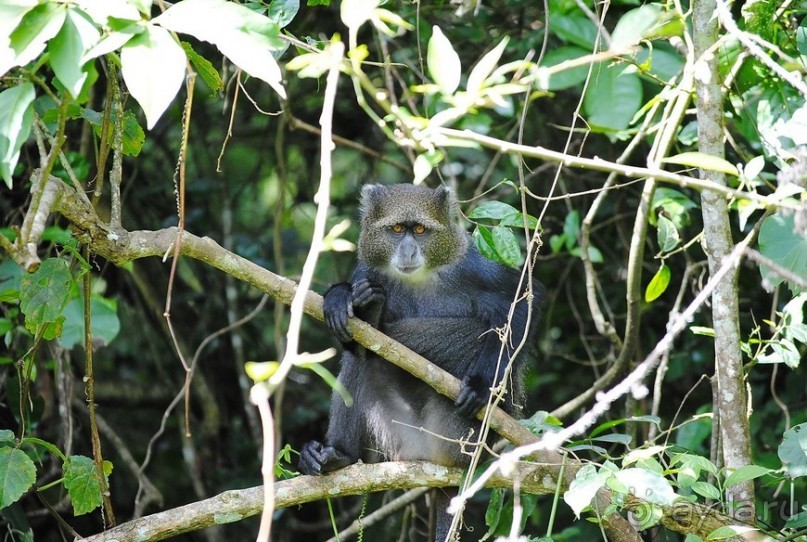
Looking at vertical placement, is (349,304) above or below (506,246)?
below

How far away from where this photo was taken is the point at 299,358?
2.20 metres

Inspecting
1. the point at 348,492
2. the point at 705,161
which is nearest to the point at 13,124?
the point at 705,161

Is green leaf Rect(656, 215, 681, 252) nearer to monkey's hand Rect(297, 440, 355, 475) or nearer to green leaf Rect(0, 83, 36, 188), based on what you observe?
monkey's hand Rect(297, 440, 355, 475)

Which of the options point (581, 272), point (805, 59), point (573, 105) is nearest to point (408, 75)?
point (573, 105)

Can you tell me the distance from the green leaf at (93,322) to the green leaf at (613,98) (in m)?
3.21

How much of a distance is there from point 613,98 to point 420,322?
1699 millimetres

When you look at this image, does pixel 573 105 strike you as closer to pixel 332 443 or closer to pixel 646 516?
pixel 332 443

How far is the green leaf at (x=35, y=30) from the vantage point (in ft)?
7.97

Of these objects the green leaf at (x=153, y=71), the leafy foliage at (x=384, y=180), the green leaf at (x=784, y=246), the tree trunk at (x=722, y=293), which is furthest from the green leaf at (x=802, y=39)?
the green leaf at (x=153, y=71)

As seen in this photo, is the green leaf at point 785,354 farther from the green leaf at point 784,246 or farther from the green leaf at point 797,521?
the green leaf at point 797,521

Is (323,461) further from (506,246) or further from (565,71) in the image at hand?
(565,71)

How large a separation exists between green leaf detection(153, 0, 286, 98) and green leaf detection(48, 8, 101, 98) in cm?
18

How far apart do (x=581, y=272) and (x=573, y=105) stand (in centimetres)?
144

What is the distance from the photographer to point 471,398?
480cm
